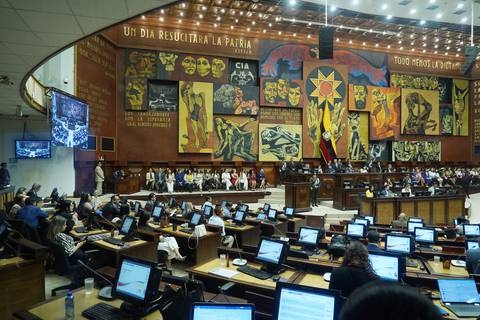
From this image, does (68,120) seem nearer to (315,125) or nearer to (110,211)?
(110,211)

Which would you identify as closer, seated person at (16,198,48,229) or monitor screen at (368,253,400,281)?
monitor screen at (368,253,400,281)

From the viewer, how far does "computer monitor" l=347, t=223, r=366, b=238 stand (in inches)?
246

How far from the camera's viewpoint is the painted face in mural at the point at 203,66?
1691cm

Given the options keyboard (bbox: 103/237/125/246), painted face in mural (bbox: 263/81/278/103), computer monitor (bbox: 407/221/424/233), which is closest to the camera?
keyboard (bbox: 103/237/125/246)

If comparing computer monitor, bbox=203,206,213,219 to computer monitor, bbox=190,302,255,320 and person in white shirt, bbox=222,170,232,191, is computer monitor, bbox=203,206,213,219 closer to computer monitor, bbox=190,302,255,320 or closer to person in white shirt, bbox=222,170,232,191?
computer monitor, bbox=190,302,255,320

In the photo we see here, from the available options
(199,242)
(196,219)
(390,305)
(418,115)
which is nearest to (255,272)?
(199,242)

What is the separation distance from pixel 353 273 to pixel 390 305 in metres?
2.42

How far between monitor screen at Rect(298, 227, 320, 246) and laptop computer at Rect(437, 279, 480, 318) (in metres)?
2.17

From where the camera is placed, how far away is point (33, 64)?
5.38 metres

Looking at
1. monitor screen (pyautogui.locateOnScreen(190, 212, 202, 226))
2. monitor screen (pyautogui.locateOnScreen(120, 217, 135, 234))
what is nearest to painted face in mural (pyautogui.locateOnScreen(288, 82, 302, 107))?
monitor screen (pyautogui.locateOnScreen(190, 212, 202, 226))

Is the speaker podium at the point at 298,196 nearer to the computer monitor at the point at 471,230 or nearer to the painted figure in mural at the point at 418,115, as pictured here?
the computer monitor at the point at 471,230

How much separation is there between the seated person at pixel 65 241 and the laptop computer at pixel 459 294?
479 cm

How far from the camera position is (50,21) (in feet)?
12.3

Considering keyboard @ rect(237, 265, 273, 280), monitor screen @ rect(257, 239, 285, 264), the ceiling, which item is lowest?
keyboard @ rect(237, 265, 273, 280)
